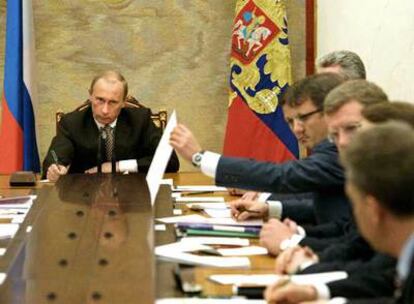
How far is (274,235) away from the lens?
2.96 metres

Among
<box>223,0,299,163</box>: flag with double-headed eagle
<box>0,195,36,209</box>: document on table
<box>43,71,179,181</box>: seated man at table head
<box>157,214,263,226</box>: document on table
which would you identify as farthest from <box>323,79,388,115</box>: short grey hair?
<box>223,0,299,163</box>: flag with double-headed eagle

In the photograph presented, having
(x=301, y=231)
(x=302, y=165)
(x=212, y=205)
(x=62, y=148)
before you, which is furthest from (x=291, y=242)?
(x=62, y=148)

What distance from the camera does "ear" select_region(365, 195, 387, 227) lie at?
1.79 meters

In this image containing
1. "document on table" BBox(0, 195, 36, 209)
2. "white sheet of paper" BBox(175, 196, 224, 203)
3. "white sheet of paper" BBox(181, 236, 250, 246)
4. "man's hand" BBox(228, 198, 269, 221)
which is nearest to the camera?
"white sheet of paper" BBox(181, 236, 250, 246)

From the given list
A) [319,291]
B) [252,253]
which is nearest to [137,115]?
[252,253]

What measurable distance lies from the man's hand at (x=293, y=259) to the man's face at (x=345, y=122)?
14.2 inches

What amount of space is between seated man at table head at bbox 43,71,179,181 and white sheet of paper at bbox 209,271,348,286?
2.46 meters

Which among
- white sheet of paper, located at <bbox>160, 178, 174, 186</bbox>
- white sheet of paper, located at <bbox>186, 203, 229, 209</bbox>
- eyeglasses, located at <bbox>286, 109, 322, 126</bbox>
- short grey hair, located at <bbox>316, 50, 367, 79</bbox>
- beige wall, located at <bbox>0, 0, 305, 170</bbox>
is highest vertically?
beige wall, located at <bbox>0, 0, 305, 170</bbox>

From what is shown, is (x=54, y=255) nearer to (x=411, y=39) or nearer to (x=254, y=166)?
(x=254, y=166)

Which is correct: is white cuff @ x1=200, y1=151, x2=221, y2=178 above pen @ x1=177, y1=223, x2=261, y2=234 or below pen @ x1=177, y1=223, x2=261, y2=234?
above

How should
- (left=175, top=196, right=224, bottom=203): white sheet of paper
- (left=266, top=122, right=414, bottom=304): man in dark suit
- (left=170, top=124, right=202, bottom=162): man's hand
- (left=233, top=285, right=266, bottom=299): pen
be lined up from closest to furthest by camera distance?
(left=266, top=122, right=414, bottom=304): man in dark suit < (left=233, top=285, right=266, bottom=299): pen < (left=170, top=124, right=202, bottom=162): man's hand < (left=175, top=196, right=224, bottom=203): white sheet of paper

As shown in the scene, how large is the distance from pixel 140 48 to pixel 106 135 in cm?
183

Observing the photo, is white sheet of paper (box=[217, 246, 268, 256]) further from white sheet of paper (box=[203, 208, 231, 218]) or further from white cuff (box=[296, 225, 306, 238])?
white sheet of paper (box=[203, 208, 231, 218])

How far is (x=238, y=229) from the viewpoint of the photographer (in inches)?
127
